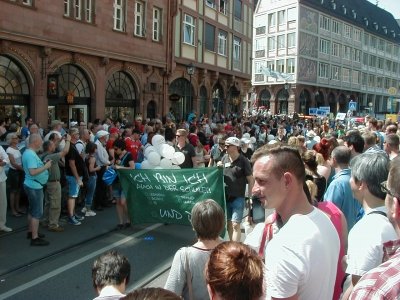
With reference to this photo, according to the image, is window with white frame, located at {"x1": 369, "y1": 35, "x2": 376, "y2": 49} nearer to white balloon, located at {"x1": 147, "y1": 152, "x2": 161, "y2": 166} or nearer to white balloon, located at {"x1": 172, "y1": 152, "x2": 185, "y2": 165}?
white balloon, located at {"x1": 172, "y1": 152, "x2": 185, "y2": 165}

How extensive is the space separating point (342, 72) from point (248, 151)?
56.7 m

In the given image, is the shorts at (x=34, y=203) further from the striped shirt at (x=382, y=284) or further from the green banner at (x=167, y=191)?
the striped shirt at (x=382, y=284)

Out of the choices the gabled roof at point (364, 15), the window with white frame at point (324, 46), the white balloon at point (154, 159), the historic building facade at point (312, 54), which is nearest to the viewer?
the white balloon at point (154, 159)

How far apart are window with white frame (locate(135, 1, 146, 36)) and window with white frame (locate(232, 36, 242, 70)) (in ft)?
39.4

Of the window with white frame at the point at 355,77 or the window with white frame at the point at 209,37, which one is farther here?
the window with white frame at the point at 355,77

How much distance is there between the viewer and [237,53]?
33.9 meters

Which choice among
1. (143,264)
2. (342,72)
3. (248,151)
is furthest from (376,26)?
(143,264)

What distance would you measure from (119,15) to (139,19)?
162cm

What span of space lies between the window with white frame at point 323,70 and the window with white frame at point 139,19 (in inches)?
1576

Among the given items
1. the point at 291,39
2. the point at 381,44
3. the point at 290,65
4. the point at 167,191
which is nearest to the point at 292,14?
the point at 291,39

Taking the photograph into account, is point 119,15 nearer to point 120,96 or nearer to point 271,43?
point 120,96

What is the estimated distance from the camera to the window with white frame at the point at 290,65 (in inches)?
2127

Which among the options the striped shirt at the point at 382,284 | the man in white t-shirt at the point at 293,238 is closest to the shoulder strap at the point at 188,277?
the man in white t-shirt at the point at 293,238

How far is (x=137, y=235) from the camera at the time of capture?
778cm
